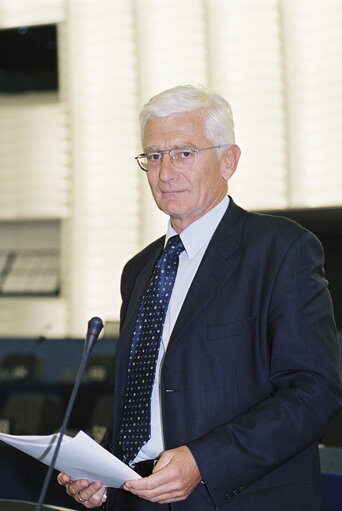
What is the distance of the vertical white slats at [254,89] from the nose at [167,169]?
14.1 ft

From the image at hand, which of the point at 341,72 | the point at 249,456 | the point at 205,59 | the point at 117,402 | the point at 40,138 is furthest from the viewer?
the point at 40,138

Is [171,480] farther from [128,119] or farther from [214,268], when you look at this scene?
[128,119]

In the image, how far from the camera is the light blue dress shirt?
1586 millimetres

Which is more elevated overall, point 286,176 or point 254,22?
point 254,22

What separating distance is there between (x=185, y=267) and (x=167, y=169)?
0.82 feet

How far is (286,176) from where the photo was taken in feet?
19.3

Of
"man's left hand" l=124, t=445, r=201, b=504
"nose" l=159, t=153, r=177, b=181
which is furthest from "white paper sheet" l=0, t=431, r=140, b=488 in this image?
"nose" l=159, t=153, r=177, b=181

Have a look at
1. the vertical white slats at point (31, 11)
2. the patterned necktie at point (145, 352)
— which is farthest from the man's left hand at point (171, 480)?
the vertical white slats at point (31, 11)

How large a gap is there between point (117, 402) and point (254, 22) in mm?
5011

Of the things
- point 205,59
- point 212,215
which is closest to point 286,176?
point 205,59

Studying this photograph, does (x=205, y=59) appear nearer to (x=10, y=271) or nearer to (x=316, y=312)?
(x=10, y=271)

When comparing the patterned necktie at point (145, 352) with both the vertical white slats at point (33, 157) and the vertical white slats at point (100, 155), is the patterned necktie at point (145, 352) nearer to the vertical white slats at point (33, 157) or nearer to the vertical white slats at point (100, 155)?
the vertical white slats at point (100, 155)

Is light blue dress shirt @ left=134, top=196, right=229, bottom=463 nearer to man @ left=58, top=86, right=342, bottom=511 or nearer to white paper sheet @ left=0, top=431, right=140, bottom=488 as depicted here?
man @ left=58, top=86, right=342, bottom=511

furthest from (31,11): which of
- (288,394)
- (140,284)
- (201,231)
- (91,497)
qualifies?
(288,394)
